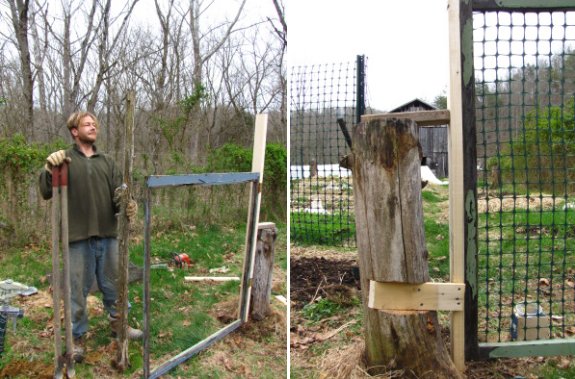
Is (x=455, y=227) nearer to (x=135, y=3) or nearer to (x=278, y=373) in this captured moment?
(x=278, y=373)

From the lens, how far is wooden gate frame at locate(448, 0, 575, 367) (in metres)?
3.02

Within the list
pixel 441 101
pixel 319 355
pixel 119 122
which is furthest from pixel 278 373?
pixel 441 101

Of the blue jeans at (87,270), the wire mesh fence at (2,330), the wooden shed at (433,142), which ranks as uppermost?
the wooden shed at (433,142)

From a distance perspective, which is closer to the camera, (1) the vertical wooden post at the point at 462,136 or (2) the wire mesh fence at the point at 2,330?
(1) the vertical wooden post at the point at 462,136

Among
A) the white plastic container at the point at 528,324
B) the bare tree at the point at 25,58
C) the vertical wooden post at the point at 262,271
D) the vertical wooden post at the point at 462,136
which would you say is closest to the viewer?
the vertical wooden post at the point at 462,136

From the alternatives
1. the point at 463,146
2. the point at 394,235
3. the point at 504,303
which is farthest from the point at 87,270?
the point at 504,303

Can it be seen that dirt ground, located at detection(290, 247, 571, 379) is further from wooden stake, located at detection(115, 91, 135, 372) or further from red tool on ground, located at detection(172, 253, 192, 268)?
red tool on ground, located at detection(172, 253, 192, 268)

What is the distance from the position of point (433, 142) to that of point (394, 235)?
1916 centimetres

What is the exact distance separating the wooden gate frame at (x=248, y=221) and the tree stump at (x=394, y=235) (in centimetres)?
123

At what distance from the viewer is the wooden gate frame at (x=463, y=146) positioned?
3.02 meters

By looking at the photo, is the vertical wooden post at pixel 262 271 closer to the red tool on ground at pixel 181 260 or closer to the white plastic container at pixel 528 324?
the red tool on ground at pixel 181 260

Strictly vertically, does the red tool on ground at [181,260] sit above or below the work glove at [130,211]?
below

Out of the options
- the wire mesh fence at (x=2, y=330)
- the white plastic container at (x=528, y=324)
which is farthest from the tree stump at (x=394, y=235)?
the wire mesh fence at (x=2, y=330)

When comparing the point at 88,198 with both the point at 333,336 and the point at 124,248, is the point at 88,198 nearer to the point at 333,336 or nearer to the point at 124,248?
the point at 124,248
